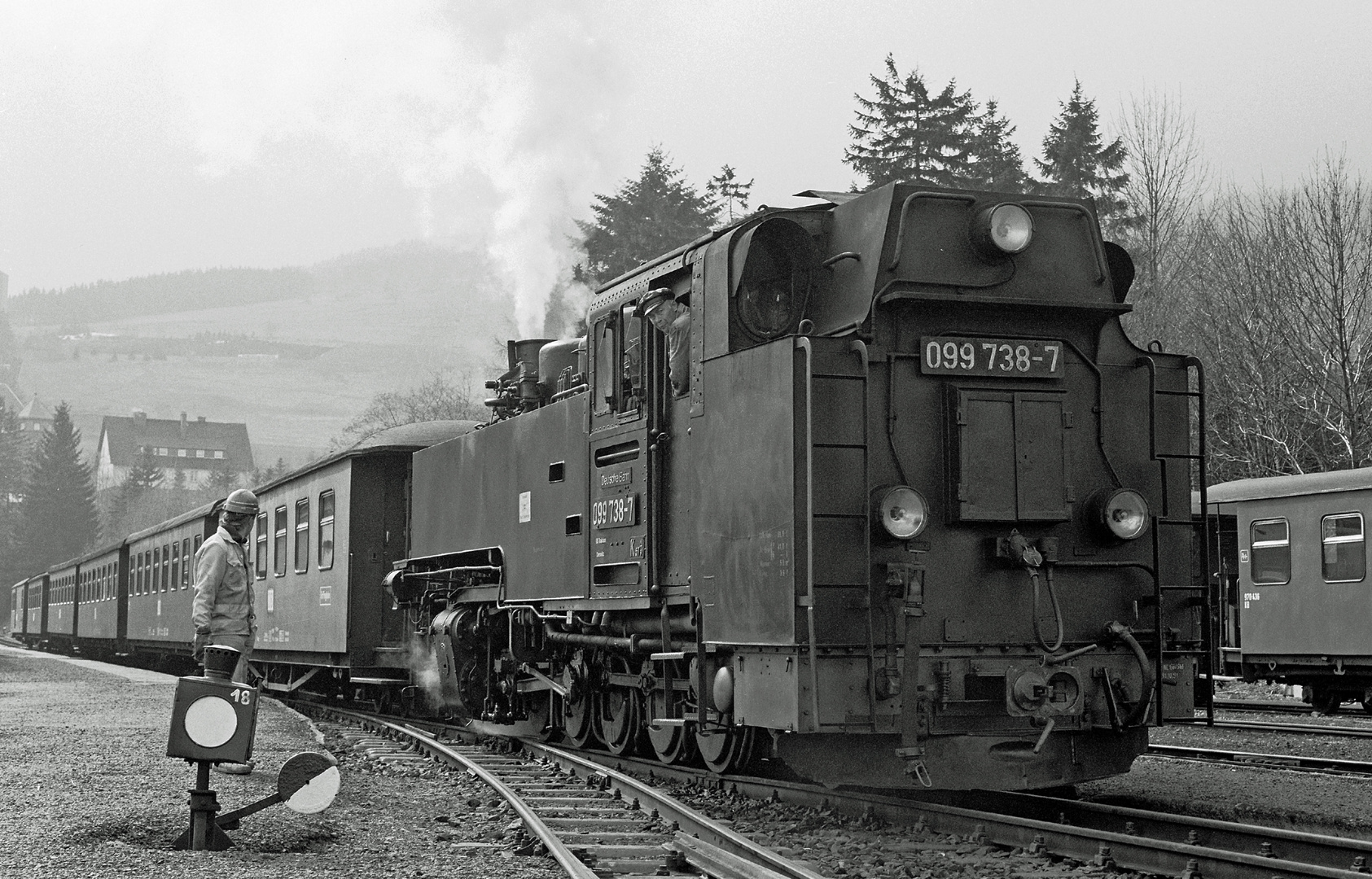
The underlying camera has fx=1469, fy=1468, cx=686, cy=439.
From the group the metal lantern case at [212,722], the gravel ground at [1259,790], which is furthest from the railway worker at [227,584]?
the gravel ground at [1259,790]

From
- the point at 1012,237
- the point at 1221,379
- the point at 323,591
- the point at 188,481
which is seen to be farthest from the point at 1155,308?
the point at 188,481

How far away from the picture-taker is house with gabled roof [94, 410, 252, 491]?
130500 mm

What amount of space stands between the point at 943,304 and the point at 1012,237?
539 millimetres

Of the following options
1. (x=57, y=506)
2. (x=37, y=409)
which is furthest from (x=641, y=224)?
(x=37, y=409)

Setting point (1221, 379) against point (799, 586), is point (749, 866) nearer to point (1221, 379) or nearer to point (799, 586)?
point (799, 586)

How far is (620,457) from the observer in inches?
380

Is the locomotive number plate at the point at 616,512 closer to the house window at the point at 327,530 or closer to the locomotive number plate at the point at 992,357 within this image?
the locomotive number plate at the point at 992,357

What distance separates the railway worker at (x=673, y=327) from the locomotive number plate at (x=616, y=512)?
93 cm

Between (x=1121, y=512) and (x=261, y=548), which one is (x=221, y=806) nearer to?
(x=1121, y=512)

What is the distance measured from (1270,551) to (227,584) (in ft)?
42.4

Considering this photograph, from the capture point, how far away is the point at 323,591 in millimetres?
17531

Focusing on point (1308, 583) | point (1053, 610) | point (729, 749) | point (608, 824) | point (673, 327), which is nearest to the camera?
point (1053, 610)

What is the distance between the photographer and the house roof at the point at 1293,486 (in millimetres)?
16047

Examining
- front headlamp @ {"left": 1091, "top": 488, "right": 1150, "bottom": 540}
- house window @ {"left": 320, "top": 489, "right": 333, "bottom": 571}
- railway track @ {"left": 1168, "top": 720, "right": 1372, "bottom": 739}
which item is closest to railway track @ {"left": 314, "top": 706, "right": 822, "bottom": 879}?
front headlamp @ {"left": 1091, "top": 488, "right": 1150, "bottom": 540}
